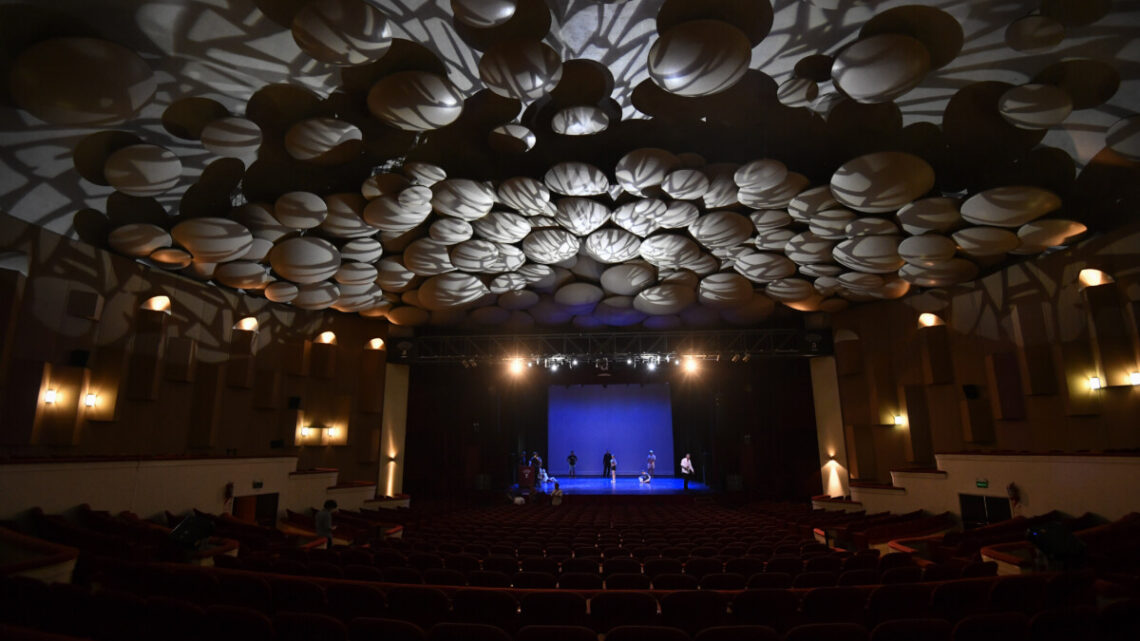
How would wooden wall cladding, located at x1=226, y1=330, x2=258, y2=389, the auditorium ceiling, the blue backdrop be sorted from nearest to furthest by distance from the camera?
the auditorium ceiling, wooden wall cladding, located at x1=226, y1=330, x2=258, y2=389, the blue backdrop

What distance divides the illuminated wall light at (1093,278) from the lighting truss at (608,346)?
748cm

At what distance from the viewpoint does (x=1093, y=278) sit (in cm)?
1116

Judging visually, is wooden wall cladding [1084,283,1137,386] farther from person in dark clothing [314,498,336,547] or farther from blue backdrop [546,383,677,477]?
blue backdrop [546,383,677,477]

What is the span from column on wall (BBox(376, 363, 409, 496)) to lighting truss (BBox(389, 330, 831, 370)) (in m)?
1.00

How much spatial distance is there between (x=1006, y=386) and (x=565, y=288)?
11526mm

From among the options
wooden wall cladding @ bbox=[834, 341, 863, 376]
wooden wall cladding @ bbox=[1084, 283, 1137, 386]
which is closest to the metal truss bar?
wooden wall cladding @ bbox=[834, 341, 863, 376]

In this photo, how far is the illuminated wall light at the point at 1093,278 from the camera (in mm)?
10945

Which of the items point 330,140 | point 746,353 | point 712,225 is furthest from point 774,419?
point 330,140

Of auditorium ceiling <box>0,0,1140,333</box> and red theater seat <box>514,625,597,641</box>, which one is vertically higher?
auditorium ceiling <box>0,0,1140,333</box>

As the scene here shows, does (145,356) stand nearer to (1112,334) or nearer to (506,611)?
(506,611)

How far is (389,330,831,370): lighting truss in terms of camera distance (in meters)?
18.6

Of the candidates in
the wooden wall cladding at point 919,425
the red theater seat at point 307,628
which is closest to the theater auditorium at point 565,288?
the red theater seat at point 307,628

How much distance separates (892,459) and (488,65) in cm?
1629

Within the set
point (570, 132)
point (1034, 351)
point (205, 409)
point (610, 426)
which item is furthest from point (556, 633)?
point (610, 426)
